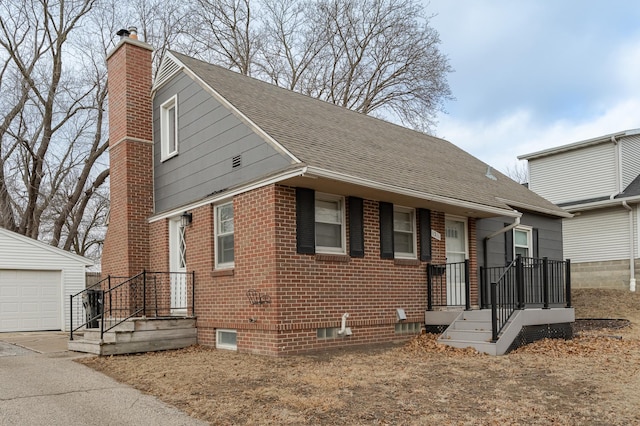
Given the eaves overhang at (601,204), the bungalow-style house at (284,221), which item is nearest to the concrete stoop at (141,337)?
the bungalow-style house at (284,221)

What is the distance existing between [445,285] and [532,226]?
4105mm

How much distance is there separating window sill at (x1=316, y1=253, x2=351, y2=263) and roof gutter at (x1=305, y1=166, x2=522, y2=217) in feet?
4.32

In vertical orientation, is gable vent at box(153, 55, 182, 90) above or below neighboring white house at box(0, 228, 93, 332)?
above

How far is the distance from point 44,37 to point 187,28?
6.10 meters

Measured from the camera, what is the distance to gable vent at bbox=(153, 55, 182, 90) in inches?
474

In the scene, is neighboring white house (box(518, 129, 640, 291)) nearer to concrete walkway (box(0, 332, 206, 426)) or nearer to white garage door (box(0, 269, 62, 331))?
concrete walkway (box(0, 332, 206, 426))

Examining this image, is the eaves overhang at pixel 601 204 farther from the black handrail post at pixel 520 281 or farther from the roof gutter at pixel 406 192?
the black handrail post at pixel 520 281

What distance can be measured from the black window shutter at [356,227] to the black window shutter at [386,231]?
0.56 m

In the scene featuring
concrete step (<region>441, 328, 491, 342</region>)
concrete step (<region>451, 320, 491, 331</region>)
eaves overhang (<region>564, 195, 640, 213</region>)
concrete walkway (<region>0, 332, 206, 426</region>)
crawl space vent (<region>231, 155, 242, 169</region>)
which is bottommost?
concrete walkway (<region>0, 332, 206, 426</region>)

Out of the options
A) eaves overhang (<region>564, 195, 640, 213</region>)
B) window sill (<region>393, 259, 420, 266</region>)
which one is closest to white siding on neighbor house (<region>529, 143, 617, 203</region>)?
eaves overhang (<region>564, 195, 640, 213</region>)

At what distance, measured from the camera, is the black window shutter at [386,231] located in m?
10.6

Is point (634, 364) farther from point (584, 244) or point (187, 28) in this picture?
point (187, 28)

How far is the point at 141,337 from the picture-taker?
32.4 feet

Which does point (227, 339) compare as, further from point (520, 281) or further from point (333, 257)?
point (520, 281)
